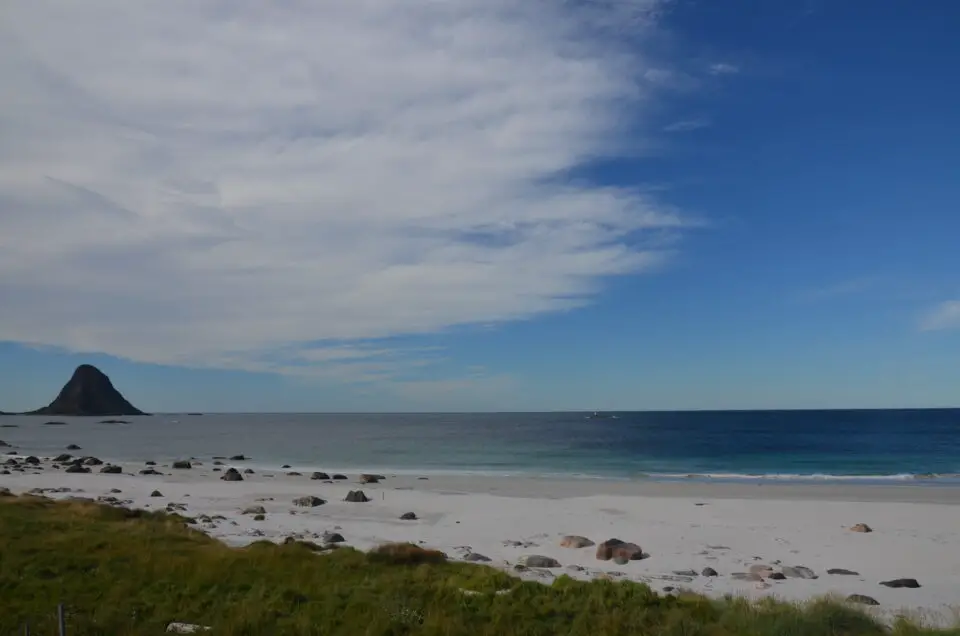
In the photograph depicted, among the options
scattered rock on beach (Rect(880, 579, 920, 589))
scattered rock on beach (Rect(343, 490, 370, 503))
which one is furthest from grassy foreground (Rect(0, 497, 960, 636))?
scattered rock on beach (Rect(343, 490, 370, 503))

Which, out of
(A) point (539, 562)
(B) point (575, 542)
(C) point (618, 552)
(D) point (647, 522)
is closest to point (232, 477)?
(D) point (647, 522)

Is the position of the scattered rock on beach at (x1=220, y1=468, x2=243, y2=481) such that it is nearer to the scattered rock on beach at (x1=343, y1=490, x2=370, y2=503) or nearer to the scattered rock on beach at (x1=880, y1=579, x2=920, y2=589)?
the scattered rock on beach at (x1=343, y1=490, x2=370, y2=503)

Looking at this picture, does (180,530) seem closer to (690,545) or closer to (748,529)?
(690,545)

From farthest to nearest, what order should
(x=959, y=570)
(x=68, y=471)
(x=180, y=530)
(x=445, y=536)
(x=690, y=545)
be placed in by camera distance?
(x=68, y=471), (x=445, y=536), (x=690, y=545), (x=180, y=530), (x=959, y=570)

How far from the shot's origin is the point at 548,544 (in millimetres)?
21984

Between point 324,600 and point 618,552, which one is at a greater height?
point 324,600

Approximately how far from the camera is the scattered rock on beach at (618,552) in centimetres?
1958


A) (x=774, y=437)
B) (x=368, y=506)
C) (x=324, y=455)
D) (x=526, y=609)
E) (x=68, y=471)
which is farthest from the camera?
(x=774, y=437)

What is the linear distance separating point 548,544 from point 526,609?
10176 millimetres

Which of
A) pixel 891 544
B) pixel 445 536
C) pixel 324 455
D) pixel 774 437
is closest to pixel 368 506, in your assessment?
pixel 445 536

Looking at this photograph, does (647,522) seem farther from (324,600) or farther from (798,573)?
(324,600)

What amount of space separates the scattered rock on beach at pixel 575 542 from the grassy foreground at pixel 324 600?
19.1 ft

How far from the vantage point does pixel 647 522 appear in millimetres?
26578

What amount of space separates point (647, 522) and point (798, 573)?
916cm
